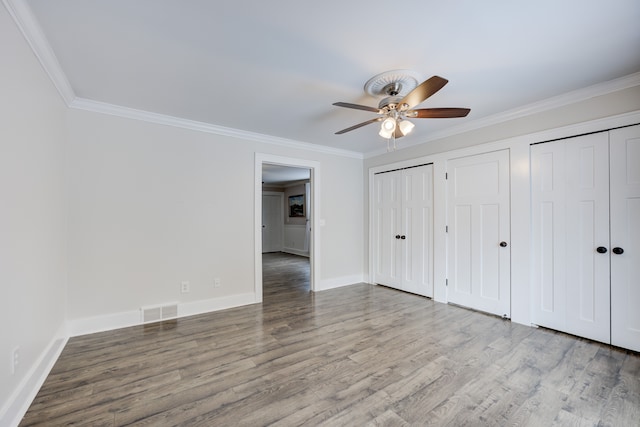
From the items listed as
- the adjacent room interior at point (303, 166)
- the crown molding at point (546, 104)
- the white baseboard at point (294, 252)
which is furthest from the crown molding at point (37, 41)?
the white baseboard at point (294, 252)

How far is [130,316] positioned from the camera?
2.95 m

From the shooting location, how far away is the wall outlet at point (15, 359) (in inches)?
61.6

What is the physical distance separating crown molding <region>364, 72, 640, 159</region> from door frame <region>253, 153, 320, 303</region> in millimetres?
1874

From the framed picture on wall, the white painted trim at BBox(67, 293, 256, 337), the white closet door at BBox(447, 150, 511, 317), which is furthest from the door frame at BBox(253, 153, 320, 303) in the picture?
the framed picture on wall

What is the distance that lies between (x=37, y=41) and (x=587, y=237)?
15.7 feet

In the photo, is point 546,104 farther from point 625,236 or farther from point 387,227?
point 387,227

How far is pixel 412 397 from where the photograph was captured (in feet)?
5.88

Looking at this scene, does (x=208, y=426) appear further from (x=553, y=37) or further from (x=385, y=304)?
(x=553, y=37)

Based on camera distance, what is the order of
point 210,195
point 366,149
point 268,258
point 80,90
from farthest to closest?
1. point 268,258
2. point 366,149
3. point 210,195
4. point 80,90

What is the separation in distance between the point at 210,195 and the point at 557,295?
13.6ft

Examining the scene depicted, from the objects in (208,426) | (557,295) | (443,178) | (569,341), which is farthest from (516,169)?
(208,426)

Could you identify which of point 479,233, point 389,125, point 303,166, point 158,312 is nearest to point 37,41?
point 389,125

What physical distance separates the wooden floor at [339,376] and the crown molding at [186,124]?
236 centimetres

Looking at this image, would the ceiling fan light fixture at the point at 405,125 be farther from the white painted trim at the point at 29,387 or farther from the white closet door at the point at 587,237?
the white painted trim at the point at 29,387
